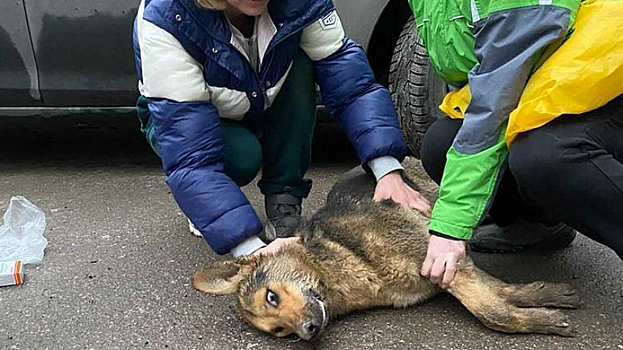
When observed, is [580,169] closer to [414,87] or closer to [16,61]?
[414,87]

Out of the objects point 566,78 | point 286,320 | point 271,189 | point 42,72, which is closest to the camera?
point 566,78

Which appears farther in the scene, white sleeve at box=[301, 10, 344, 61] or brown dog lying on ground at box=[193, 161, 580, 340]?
white sleeve at box=[301, 10, 344, 61]

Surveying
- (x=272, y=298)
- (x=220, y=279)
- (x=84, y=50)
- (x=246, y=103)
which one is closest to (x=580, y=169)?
(x=272, y=298)

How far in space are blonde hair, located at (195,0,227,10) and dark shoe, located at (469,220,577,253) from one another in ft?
4.86

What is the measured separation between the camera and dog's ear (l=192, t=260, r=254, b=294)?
2766 mm

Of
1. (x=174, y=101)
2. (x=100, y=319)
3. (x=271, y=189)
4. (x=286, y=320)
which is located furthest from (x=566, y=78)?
(x=100, y=319)

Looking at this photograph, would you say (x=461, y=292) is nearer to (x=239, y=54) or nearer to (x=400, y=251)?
(x=400, y=251)

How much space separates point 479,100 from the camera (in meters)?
2.55

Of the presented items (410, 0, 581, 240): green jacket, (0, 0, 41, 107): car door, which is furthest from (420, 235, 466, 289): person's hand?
(0, 0, 41, 107): car door

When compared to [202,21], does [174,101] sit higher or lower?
lower

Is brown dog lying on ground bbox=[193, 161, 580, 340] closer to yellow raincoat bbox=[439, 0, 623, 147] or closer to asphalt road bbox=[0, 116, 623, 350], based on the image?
asphalt road bbox=[0, 116, 623, 350]

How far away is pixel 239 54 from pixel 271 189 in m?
0.88

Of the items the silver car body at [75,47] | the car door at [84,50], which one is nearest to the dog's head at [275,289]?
the silver car body at [75,47]

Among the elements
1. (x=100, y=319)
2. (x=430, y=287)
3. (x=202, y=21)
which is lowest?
A: (x=100, y=319)
